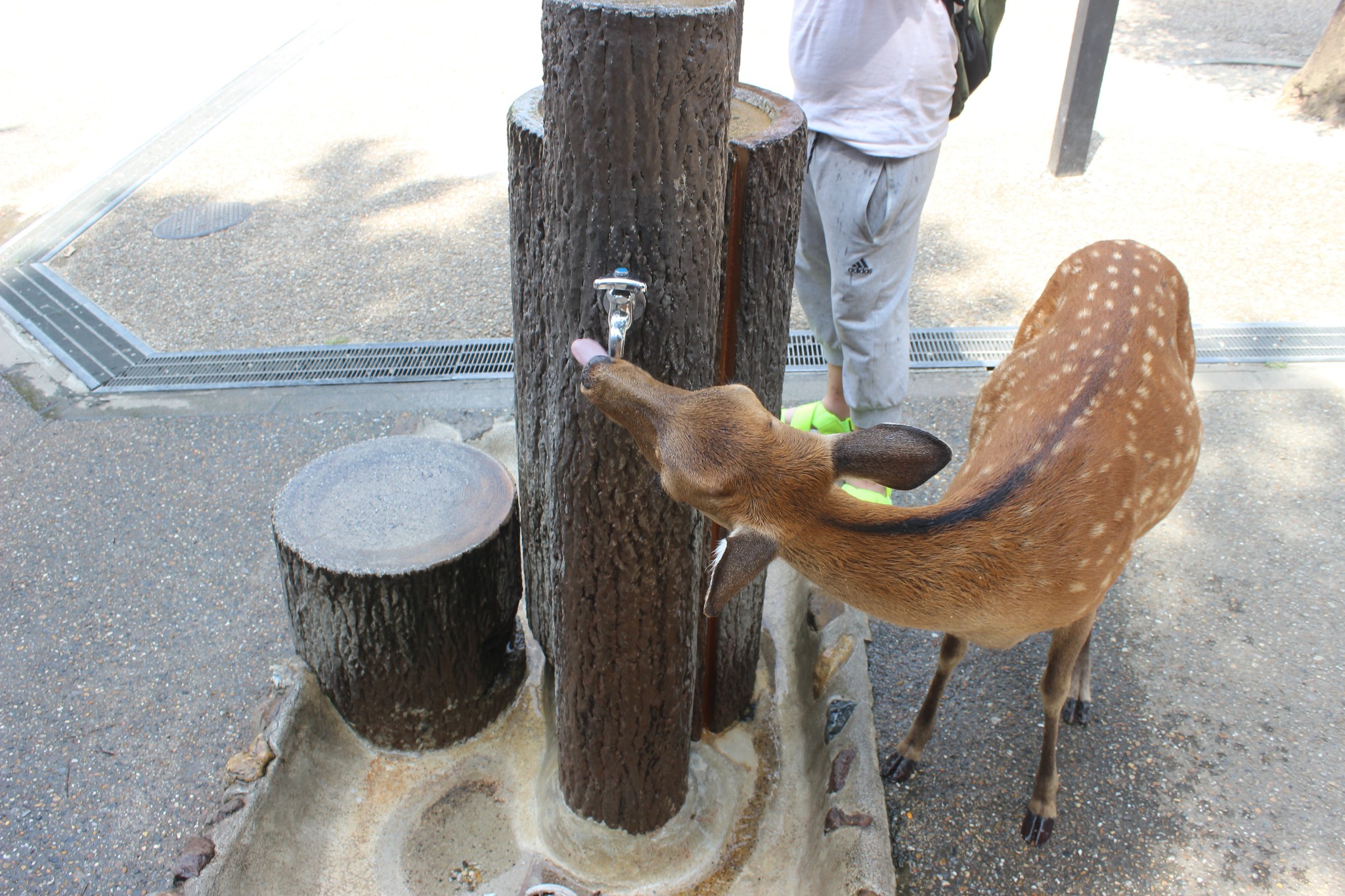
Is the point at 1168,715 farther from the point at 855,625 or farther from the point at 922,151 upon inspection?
the point at 922,151

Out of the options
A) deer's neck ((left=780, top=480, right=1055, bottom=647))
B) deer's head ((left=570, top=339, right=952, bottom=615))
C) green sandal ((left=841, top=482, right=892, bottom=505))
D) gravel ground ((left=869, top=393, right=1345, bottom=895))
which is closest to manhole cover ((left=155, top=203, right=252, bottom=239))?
green sandal ((left=841, top=482, right=892, bottom=505))

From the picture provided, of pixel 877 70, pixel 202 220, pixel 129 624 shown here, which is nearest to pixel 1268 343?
pixel 877 70

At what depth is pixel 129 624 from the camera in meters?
3.42

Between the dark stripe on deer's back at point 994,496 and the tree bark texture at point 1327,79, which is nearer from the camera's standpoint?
the dark stripe on deer's back at point 994,496

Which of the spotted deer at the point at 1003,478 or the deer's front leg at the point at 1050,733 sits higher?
the spotted deer at the point at 1003,478

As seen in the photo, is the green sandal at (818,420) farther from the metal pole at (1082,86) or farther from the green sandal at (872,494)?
the metal pole at (1082,86)

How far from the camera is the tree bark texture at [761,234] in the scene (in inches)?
82.0

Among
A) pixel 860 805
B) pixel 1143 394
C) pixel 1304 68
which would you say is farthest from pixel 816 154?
pixel 1304 68

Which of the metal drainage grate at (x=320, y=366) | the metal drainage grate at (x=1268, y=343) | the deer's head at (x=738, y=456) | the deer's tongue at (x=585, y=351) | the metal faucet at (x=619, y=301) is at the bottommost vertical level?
the metal drainage grate at (x=320, y=366)

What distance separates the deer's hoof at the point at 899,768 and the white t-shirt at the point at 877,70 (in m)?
1.90

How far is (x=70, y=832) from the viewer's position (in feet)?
9.02

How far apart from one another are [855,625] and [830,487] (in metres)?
1.27

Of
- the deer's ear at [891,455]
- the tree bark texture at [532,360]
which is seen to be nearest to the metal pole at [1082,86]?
the tree bark texture at [532,360]

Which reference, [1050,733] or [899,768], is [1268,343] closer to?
[1050,733]
